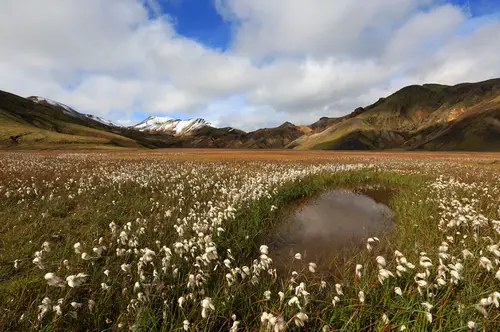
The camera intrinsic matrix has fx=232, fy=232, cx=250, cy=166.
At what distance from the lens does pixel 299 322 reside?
2.63 meters

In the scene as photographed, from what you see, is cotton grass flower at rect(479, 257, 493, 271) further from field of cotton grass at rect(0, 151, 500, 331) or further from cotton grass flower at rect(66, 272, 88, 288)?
cotton grass flower at rect(66, 272, 88, 288)

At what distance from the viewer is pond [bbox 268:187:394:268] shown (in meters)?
6.48

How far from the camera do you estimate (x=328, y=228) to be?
8.53 meters

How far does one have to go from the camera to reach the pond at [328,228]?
648 centimetres

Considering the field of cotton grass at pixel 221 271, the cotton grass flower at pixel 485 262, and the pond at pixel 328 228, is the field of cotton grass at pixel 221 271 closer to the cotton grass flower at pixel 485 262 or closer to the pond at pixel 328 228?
the cotton grass flower at pixel 485 262

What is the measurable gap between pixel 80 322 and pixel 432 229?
352 inches

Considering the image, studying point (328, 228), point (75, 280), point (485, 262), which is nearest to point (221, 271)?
point (75, 280)

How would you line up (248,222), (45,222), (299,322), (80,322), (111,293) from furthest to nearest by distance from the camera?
(248,222) < (45,222) < (111,293) < (80,322) < (299,322)

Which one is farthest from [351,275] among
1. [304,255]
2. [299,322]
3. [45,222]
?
[45,222]

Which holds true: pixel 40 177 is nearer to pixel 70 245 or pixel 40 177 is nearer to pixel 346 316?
A: pixel 70 245

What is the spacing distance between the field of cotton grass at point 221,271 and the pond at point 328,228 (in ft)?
1.31

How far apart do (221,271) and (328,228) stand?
5.04m

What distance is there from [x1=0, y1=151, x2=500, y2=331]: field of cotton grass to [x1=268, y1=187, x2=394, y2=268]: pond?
1.31ft

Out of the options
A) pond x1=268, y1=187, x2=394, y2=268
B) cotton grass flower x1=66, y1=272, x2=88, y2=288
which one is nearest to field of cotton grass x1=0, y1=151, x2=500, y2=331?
cotton grass flower x1=66, y1=272, x2=88, y2=288
